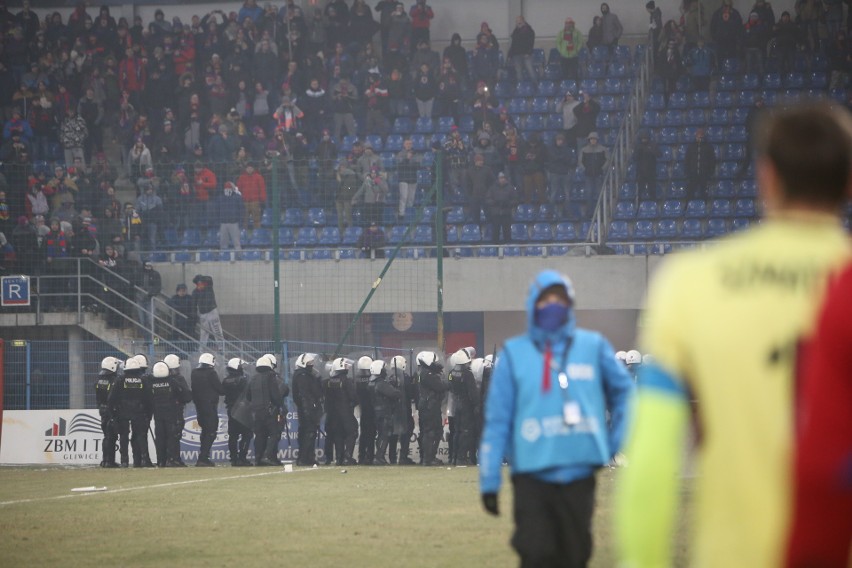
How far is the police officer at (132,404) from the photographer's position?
78.0 feet

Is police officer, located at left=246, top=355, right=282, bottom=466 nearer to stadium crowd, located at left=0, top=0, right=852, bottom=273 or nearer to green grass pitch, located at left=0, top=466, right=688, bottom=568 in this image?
green grass pitch, located at left=0, top=466, right=688, bottom=568

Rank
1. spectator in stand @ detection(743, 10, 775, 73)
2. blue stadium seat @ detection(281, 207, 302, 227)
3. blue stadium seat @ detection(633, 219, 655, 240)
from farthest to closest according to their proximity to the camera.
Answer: spectator in stand @ detection(743, 10, 775, 73)
blue stadium seat @ detection(633, 219, 655, 240)
blue stadium seat @ detection(281, 207, 302, 227)

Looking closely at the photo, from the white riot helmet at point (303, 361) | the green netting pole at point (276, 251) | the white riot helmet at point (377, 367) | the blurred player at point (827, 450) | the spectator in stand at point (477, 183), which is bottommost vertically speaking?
the white riot helmet at point (377, 367)

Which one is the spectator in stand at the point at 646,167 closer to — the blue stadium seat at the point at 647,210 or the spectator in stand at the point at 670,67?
the blue stadium seat at the point at 647,210

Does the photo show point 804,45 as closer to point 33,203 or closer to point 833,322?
point 33,203

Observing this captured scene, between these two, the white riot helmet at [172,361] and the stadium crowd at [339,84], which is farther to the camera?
the stadium crowd at [339,84]

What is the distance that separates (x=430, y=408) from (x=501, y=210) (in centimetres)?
834

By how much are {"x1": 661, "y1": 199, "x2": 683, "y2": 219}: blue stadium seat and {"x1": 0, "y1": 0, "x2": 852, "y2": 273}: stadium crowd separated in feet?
2.29

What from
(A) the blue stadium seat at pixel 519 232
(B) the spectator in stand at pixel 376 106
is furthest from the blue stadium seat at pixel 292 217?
(B) the spectator in stand at pixel 376 106

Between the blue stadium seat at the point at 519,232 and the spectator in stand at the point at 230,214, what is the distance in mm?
5856

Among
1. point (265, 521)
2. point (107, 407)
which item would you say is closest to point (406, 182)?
point (107, 407)

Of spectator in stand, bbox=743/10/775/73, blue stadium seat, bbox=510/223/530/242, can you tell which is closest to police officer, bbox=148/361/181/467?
blue stadium seat, bbox=510/223/530/242

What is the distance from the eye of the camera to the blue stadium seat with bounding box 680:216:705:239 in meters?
30.4

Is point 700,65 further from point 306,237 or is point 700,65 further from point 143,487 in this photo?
point 143,487
